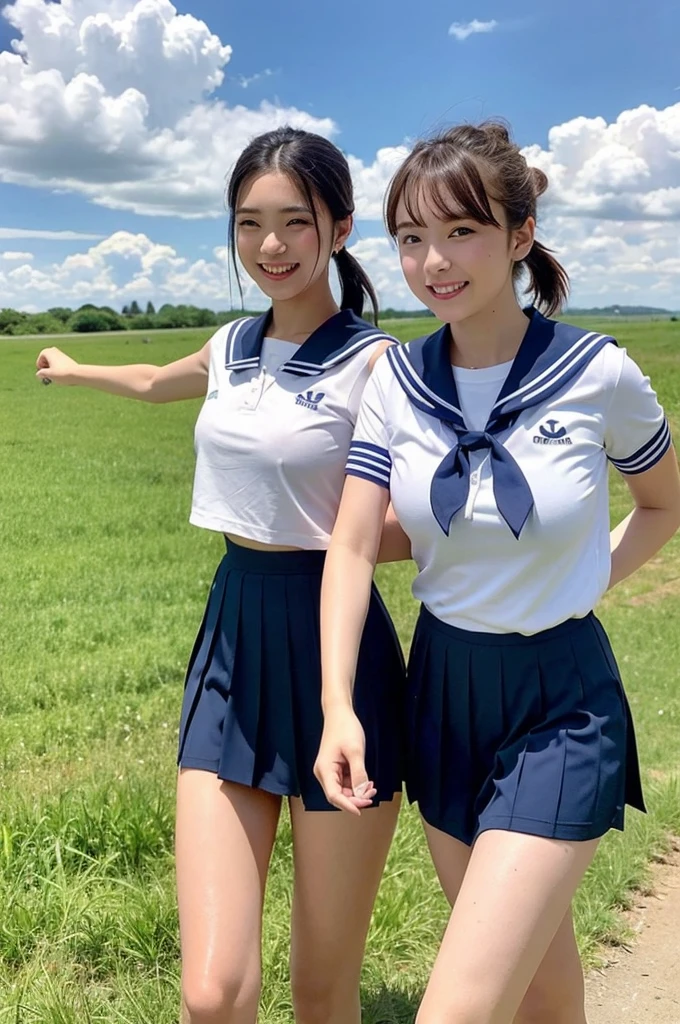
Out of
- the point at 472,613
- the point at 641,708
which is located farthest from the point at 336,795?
the point at 641,708

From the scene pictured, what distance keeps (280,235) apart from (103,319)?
3.86 meters

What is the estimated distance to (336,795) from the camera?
4.64 ft

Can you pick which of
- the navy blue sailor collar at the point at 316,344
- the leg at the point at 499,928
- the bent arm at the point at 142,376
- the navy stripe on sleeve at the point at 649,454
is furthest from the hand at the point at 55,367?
the leg at the point at 499,928

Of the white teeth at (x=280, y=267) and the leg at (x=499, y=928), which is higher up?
the white teeth at (x=280, y=267)

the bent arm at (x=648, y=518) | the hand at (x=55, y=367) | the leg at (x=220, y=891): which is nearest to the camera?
the leg at (x=220, y=891)

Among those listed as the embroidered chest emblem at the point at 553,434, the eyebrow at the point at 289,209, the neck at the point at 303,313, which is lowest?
the embroidered chest emblem at the point at 553,434

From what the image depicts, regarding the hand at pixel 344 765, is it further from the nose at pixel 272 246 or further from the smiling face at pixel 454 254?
the nose at pixel 272 246

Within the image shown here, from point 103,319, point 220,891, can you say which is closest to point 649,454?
point 220,891

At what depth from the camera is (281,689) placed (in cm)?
183

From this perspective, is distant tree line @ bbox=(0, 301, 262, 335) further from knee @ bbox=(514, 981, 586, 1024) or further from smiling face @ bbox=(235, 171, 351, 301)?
knee @ bbox=(514, 981, 586, 1024)

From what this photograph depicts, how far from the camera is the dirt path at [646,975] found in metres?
2.54

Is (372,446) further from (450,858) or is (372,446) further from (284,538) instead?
(450,858)

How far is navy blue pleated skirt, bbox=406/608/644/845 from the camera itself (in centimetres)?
149

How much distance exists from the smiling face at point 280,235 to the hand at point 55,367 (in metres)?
0.78
